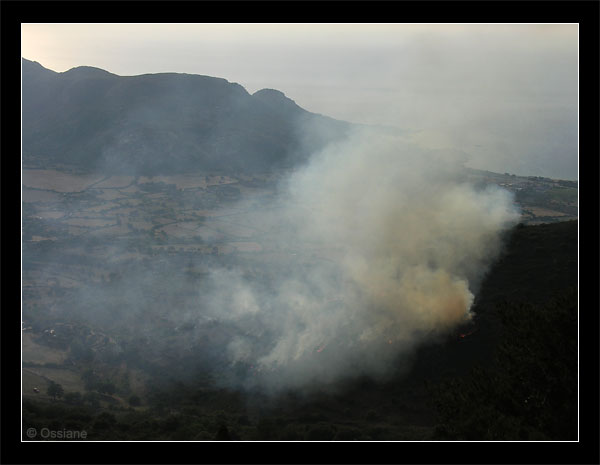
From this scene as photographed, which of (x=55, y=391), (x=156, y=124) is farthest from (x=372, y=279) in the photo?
(x=156, y=124)

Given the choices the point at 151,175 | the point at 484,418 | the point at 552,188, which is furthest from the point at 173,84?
the point at 484,418

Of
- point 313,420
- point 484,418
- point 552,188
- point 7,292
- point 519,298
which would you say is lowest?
point 313,420

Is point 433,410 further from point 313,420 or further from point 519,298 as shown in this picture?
point 519,298

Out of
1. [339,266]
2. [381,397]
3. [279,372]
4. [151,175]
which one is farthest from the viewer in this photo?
[151,175]

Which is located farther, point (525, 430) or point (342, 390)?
point (342, 390)
